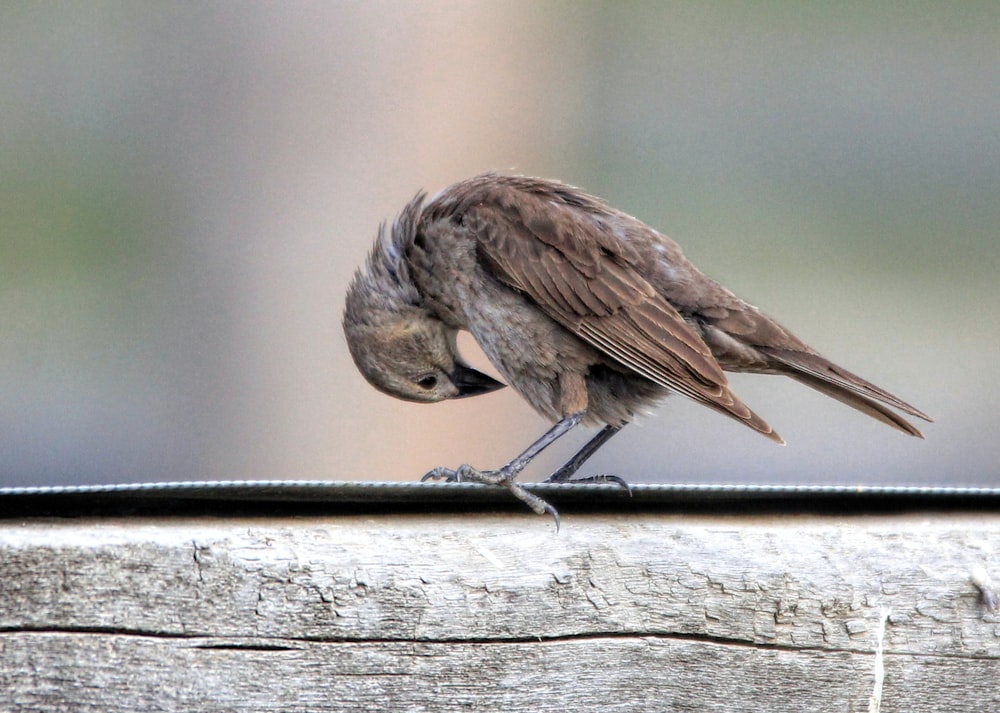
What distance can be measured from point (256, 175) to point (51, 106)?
3.33 feet

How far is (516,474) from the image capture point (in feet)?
11.0

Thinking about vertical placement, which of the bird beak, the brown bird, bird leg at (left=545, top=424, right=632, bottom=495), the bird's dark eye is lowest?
bird leg at (left=545, top=424, right=632, bottom=495)

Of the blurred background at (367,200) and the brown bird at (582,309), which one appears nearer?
the brown bird at (582,309)

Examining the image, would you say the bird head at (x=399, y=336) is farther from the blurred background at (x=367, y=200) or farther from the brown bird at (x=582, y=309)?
the blurred background at (x=367, y=200)

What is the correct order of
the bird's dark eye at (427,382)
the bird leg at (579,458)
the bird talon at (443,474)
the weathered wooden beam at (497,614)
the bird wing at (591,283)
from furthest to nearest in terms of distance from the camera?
1. the bird's dark eye at (427,382)
2. the bird leg at (579,458)
3. the bird wing at (591,283)
4. the bird talon at (443,474)
5. the weathered wooden beam at (497,614)

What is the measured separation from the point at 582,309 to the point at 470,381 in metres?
0.82

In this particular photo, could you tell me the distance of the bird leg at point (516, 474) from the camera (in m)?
2.46

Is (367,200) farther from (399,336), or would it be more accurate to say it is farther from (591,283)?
(591,283)

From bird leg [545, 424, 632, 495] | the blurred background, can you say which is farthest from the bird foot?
the blurred background

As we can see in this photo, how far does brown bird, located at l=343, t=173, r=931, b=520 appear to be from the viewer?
357 centimetres

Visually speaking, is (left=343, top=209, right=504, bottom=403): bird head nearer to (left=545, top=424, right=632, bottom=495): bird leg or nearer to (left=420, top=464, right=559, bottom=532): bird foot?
(left=545, top=424, right=632, bottom=495): bird leg

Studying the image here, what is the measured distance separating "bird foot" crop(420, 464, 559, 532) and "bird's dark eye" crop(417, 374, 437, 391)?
82 cm

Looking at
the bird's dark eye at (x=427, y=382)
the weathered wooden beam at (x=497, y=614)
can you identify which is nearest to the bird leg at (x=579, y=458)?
the bird's dark eye at (x=427, y=382)

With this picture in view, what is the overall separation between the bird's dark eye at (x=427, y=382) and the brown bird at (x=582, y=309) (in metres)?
0.28
